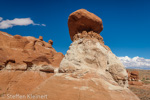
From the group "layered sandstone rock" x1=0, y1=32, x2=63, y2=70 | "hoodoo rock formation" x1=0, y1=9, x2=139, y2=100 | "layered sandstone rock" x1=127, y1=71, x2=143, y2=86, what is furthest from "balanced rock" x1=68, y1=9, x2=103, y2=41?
"layered sandstone rock" x1=127, y1=71, x2=143, y2=86

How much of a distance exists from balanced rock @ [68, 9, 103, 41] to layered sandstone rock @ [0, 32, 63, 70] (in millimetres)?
6001

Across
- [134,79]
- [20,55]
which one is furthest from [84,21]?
[134,79]

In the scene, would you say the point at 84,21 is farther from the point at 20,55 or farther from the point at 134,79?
the point at 134,79

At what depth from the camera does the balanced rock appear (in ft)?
19.6

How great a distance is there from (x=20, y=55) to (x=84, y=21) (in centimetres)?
786

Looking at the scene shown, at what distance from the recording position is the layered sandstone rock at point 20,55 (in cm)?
1020

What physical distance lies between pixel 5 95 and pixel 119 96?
799 centimetres

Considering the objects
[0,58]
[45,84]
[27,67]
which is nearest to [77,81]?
[45,84]

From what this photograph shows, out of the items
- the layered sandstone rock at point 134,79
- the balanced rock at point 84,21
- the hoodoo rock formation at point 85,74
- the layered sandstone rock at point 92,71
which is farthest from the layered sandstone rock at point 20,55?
the layered sandstone rock at point 134,79

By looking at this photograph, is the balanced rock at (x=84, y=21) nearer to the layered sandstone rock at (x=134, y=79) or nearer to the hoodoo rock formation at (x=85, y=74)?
the hoodoo rock formation at (x=85, y=74)

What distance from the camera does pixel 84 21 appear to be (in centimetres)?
608

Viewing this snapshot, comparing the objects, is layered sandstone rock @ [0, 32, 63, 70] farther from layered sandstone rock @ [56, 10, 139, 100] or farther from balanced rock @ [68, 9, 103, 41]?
layered sandstone rock @ [56, 10, 139, 100]

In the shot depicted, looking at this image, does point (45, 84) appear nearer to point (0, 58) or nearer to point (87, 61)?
point (87, 61)

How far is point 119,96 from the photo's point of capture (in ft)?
11.9
